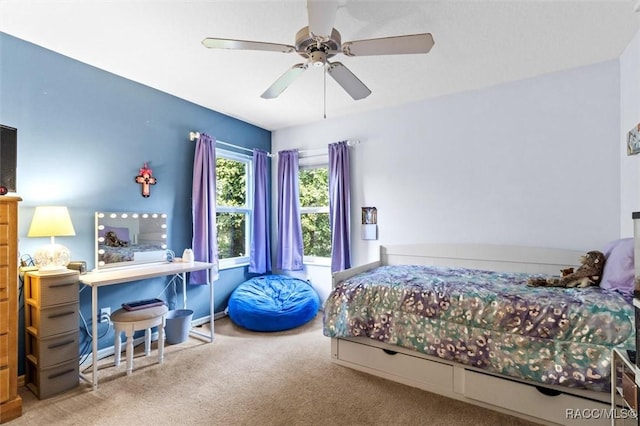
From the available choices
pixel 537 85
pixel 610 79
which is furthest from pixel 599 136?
pixel 537 85

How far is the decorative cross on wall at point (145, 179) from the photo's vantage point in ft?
9.72

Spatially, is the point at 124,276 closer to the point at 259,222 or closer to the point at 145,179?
the point at 145,179

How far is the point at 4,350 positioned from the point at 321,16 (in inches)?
103

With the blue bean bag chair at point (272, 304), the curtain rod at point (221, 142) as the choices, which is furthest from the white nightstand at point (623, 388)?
the curtain rod at point (221, 142)

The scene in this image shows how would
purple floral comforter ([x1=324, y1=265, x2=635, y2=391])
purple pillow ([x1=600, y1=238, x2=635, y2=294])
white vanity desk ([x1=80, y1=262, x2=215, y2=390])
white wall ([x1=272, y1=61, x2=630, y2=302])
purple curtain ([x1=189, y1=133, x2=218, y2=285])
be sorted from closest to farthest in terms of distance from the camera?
purple floral comforter ([x1=324, y1=265, x2=635, y2=391])
purple pillow ([x1=600, y1=238, x2=635, y2=294])
white vanity desk ([x1=80, y1=262, x2=215, y2=390])
white wall ([x1=272, y1=61, x2=630, y2=302])
purple curtain ([x1=189, y1=133, x2=218, y2=285])

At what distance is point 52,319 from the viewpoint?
211 cm

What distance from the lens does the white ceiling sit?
1907 millimetres

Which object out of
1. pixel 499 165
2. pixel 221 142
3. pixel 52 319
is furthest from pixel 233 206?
pixel 499 165

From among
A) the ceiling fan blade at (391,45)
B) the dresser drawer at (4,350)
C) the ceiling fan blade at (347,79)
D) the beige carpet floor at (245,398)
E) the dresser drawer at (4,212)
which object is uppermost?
the ceiling fan blade at (391,45)

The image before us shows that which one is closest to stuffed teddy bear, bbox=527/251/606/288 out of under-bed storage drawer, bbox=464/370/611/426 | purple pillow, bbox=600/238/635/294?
purple pillow, bbox=600/238/635/294

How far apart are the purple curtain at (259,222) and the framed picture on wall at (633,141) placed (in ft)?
12.1

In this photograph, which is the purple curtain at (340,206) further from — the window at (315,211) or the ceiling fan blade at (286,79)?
the ceiling fan blade at (286,79)

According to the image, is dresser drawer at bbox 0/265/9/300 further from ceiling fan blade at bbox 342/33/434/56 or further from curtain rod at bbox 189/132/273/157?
ceiling fan blade at bbox 342/33/434/56

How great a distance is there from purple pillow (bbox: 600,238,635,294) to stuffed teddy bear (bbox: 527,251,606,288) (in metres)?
0.04
